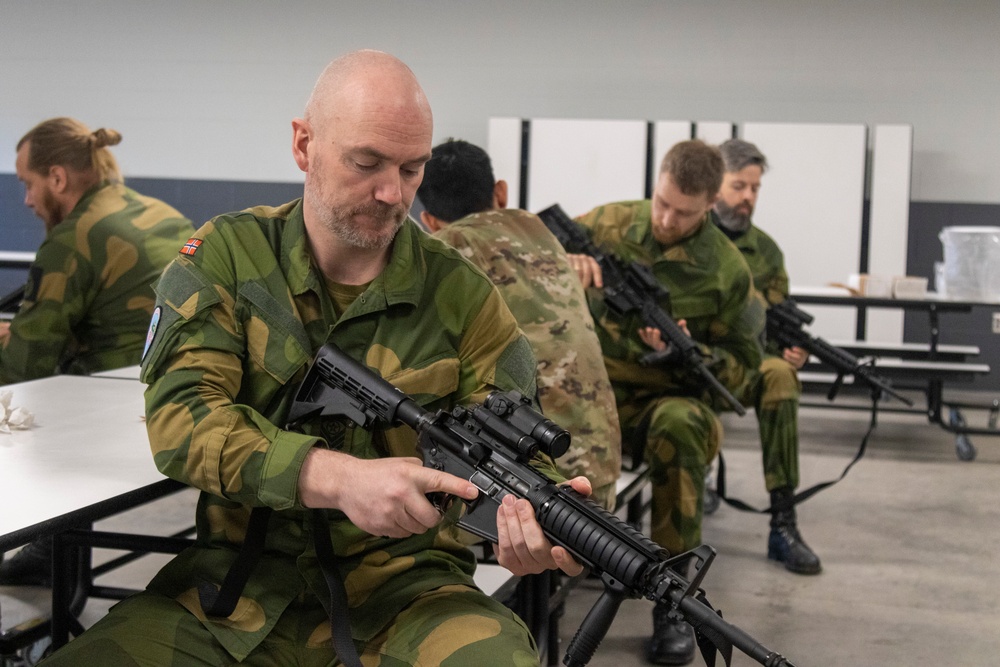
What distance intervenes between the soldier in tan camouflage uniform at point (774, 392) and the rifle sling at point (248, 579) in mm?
2383

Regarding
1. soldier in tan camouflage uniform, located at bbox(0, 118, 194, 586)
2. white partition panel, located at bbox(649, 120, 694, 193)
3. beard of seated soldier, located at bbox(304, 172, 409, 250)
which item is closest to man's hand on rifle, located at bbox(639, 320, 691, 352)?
soldier in tan camouflage uniform, located at bbox(0, 118, 194, 586)

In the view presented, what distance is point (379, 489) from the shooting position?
1.38m

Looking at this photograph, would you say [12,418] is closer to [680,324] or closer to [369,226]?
[369,226]

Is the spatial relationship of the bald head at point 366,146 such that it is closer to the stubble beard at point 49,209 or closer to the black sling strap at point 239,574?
the black sling strap at point 239,574

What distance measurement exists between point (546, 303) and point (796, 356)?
2.10 metres

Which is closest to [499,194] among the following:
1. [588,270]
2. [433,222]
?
[433,222]

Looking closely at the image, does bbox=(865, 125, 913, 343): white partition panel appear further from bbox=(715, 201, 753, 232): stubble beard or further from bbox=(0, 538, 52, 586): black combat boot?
bbox=(0, 538, 52, 586): black combat boot

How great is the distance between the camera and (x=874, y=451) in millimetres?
5852

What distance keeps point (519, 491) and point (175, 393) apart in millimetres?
511

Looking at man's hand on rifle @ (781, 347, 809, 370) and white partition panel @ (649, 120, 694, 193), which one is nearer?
man's hand on rifle @ (781, 347, 809, 370)

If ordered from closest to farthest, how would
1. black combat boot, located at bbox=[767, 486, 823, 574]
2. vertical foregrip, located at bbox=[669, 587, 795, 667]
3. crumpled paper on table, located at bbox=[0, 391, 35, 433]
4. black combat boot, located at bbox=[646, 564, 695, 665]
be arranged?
vertical foregrip, located at bbox=[669, 587, 795, 667] → crumpled paper on table, located at bbox=[0, 391, 35, 433] → black combat boot, located at bbox=[646, 564, 695, 665] → black combat boot, located at bbox=[767, 486, 823, 574]

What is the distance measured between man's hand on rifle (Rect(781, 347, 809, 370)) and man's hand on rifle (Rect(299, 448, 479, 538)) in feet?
10.5

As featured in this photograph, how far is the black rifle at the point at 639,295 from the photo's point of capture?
324 centimetres

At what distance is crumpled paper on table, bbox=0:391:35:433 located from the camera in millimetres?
1886
